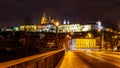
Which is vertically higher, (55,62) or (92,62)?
(55,62)

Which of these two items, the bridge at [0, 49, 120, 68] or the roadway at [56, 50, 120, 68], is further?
the roadway at [56, 50, 120, 68]

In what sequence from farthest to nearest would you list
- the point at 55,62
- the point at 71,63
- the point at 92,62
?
the point at 92,62 → the point at 71,63 → the point at 55,62

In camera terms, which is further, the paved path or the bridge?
the paved path

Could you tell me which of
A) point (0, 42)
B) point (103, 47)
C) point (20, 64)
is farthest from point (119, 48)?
point (20, 64)

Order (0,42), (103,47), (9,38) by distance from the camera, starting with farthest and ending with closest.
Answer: (103,47) → (9,38) → (0,42)

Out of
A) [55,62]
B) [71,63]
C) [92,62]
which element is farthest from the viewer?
[92,62]

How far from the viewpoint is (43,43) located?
197 feet

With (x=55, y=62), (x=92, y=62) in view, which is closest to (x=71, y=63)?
(x=92, y=62)

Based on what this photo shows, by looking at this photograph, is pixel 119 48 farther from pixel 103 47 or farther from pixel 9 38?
pixel 9 38

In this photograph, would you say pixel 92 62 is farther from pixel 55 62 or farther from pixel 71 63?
pixel 55 62

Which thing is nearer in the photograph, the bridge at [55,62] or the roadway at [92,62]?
the bridge at [55,62]

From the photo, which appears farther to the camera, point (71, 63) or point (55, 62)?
point (71, 63)

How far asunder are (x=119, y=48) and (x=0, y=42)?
63937 mm

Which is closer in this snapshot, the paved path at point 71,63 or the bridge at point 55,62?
the bridge at point 55,62
